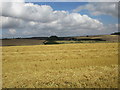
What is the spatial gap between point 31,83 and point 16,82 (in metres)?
1.28

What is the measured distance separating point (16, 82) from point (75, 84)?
4.45m

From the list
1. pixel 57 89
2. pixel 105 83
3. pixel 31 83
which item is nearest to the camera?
pixel 57 89

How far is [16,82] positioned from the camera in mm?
9648

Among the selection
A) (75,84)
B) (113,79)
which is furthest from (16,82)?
(113,79)

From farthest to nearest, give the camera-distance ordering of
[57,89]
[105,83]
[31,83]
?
[31,83]
[105,83]
[57,89]

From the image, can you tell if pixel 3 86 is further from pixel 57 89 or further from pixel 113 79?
pixel 113 79

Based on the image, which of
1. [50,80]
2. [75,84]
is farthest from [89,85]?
[50,80]

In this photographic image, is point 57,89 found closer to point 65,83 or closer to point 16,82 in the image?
point 65,83

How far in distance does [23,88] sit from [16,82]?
4.83ft

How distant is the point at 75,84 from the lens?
8.71 m

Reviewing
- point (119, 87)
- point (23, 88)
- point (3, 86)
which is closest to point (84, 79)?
point (119, 87)

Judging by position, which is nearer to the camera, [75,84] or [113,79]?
[75,84]

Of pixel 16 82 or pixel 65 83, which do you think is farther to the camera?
pixel 16 82

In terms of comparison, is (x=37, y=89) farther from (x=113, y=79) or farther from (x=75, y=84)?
(x=113, y=79)
